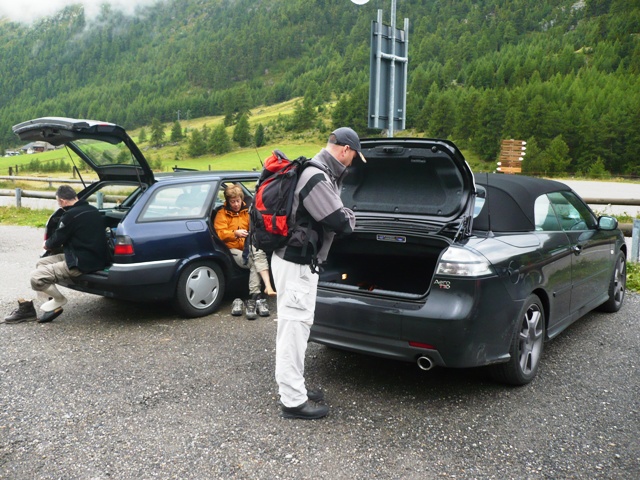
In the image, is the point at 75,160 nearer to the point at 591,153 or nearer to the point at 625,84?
the point at 591,153

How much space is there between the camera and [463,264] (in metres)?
3.94

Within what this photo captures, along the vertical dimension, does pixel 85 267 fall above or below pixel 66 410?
above

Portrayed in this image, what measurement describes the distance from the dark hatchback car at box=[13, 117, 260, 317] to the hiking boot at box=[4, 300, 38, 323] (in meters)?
0.46

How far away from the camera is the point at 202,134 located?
14088 centimetres

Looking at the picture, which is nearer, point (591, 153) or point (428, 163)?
point (428, 163)

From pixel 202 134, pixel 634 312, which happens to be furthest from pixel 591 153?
pixel 634 312

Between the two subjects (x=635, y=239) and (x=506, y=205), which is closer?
(x=506, y=205)

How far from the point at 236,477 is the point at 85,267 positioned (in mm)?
3523

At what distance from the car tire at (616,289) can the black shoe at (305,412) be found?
→ 3.87 metres

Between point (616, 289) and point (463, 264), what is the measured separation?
11.3 ft

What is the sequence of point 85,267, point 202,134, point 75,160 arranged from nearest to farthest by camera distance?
1. point 85,267
2. point 75,160
3. point 202,134

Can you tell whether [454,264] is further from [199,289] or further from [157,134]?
[157,134]

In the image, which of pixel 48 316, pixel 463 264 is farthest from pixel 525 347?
pixel 48 316

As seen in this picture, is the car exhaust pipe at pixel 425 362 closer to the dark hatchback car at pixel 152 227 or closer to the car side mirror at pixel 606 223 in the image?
the car side mirror at pixel 606 223
